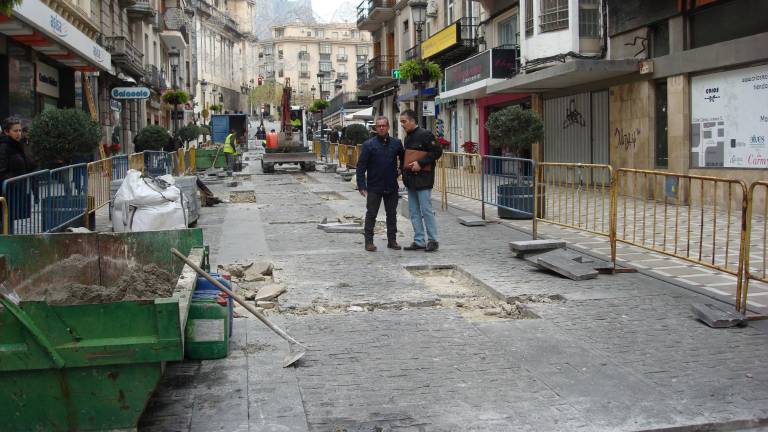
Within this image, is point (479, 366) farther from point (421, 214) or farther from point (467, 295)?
point (421, 214)

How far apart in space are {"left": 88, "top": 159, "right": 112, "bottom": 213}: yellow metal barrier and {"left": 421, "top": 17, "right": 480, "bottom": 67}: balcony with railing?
60.2 ft

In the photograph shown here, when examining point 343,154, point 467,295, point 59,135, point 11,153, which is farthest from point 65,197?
point 343,154

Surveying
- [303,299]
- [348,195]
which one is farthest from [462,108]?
[303,299]

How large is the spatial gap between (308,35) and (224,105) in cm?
3934

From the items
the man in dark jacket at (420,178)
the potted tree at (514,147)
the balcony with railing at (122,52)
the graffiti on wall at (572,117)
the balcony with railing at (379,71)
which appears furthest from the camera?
the balcony with railing at (379,71)

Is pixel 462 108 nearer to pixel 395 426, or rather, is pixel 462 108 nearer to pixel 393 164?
pixel 393 164

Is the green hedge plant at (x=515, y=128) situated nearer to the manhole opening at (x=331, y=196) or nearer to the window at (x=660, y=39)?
the window at (x=660, y=39)

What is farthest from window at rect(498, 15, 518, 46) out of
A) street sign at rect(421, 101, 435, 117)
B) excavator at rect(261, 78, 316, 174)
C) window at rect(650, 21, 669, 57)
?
excavator at rect(261, 78, 316, 174)

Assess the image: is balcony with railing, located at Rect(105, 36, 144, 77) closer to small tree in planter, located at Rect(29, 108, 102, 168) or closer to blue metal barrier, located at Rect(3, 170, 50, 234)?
small tree in planter, located at Rect(29, 108, 102, 168)

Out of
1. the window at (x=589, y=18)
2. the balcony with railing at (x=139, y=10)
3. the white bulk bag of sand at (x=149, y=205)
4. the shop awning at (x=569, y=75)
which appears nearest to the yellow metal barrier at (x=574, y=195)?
the white bulk bag of sand at (x=149, y=205)

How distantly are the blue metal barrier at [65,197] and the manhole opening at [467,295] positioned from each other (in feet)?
13.7

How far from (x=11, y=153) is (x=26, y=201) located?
1.62 m

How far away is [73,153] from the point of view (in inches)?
457

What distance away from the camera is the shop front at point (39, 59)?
17.1 metres
